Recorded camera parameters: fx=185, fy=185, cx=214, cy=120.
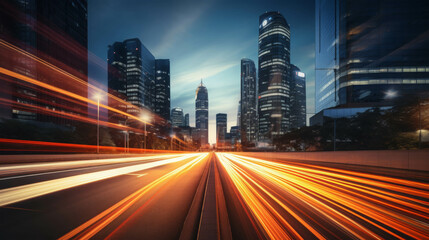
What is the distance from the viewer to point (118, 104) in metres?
149

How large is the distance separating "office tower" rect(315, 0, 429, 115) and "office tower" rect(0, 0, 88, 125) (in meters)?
→ 114

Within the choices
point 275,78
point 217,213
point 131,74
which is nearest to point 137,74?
point 131,74

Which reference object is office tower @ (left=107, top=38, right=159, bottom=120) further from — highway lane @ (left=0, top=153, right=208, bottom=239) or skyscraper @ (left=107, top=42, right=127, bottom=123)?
highway lane @ (left=0, top=153, right=208, bottom=239)

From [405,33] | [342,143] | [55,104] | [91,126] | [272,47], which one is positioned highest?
[272,47]

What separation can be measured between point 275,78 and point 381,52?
11460 cm

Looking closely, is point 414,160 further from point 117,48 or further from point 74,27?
point 117,48

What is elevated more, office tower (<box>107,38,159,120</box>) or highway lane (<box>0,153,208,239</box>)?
office tower (<box>107,38,159,120</box>)

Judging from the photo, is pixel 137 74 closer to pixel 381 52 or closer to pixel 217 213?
pixel 381 52

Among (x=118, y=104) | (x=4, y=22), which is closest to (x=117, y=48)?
(x=118, y=104)

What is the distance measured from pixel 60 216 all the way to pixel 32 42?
111103mm

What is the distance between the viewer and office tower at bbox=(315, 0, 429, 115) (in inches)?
2704

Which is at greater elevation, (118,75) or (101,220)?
(118,75)

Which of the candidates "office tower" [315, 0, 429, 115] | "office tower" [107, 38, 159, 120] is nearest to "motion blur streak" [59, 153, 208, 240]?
A: "office tower" [315, 0, 429, 115]

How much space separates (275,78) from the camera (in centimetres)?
18488
